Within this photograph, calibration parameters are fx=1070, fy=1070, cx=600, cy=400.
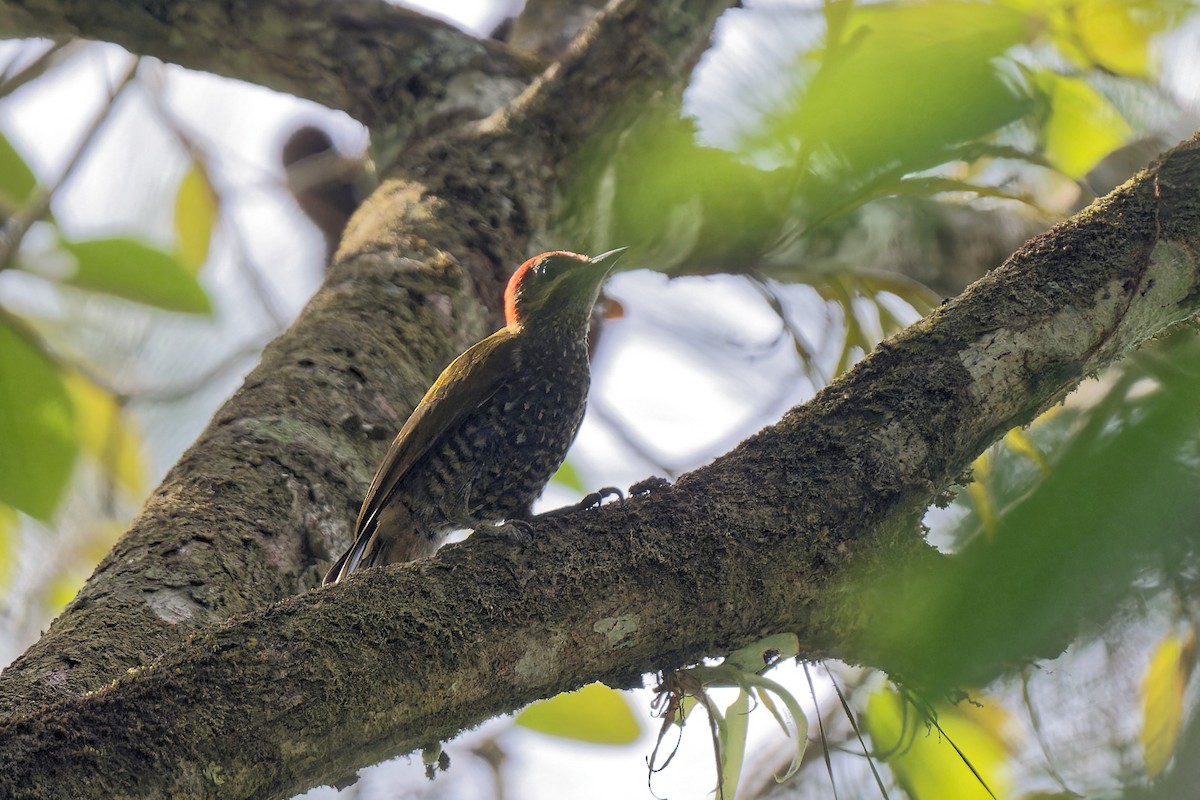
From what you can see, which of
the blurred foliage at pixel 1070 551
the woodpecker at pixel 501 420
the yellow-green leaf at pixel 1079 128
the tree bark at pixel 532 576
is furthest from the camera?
the yellow-green leaf at pixel 1079 128

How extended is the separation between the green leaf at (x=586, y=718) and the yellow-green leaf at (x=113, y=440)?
1.69 meters

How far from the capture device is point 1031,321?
1932mm

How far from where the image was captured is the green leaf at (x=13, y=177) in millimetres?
3482

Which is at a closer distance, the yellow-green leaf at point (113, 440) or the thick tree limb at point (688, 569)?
the thick tree limb at point (688, 569)

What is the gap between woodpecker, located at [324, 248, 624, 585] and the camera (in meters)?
3.11

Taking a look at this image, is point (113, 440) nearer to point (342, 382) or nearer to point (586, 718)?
point (342, 382)

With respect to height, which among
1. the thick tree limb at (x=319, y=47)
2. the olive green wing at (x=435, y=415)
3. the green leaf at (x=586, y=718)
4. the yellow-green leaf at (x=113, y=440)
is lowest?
the green leaf at (x=586, y=718)

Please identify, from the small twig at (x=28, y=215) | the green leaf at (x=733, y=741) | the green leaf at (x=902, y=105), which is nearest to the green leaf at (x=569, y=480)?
the small twig at (x=28, y=215)

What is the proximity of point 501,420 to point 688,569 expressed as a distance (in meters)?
1.61

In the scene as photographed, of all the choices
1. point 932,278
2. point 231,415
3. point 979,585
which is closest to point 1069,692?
point 979,585

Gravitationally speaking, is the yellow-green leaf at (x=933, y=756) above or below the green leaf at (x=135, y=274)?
below

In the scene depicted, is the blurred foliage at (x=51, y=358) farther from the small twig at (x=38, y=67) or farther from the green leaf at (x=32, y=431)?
the small twig at (x=38, y=67)

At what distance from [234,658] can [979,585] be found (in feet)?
3.53

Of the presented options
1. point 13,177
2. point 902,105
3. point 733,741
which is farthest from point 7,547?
point 902,105
